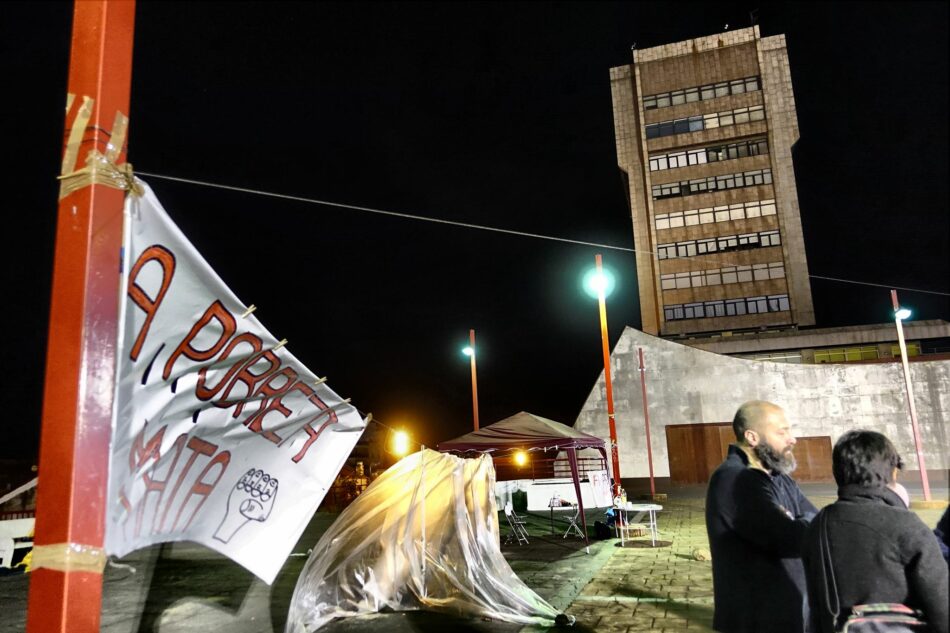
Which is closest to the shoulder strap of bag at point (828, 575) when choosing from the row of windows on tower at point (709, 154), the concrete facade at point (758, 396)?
the concrete facade at point (758, 396)

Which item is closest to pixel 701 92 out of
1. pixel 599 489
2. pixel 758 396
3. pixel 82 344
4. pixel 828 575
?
pixel 758 396

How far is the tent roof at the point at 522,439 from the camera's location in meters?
12.7

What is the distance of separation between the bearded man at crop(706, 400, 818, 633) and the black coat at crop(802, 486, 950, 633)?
0.82ft

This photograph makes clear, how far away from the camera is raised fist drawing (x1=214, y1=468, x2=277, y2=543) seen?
116 inches

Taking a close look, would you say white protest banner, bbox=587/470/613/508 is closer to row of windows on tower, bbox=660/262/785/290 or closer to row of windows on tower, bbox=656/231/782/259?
row of windows on tower, bbox=660/262/785/290

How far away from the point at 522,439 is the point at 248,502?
1002cm

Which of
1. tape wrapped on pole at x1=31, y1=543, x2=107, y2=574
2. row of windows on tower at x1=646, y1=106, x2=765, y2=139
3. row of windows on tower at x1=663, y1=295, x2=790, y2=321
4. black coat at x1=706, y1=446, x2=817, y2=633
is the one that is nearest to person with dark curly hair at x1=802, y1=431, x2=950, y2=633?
black coat at x1=706, y1=446, x2=817, y2=633

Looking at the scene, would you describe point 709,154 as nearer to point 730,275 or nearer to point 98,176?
point 730,275

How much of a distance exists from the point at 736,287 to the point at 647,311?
6.92 metres

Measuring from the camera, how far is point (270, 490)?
10.7 feet

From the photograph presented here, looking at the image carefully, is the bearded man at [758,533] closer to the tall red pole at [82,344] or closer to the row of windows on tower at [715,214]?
the tall red pole at [82,344]

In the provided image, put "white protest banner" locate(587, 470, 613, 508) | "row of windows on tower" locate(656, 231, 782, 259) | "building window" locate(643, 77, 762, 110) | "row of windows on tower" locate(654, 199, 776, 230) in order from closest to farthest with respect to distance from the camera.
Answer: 1. "white protest banner" locate(587, 470, 613, 508)
2. "row of windows on tower" locate(656, 231, 782, 259)
3. "row of windows on tower" locate(654, 199, 776, 230)
4. "building window" locate(643, 77, 762, 110)

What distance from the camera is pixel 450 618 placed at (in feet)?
23.0

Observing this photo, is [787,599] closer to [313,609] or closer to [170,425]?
[170,425]
